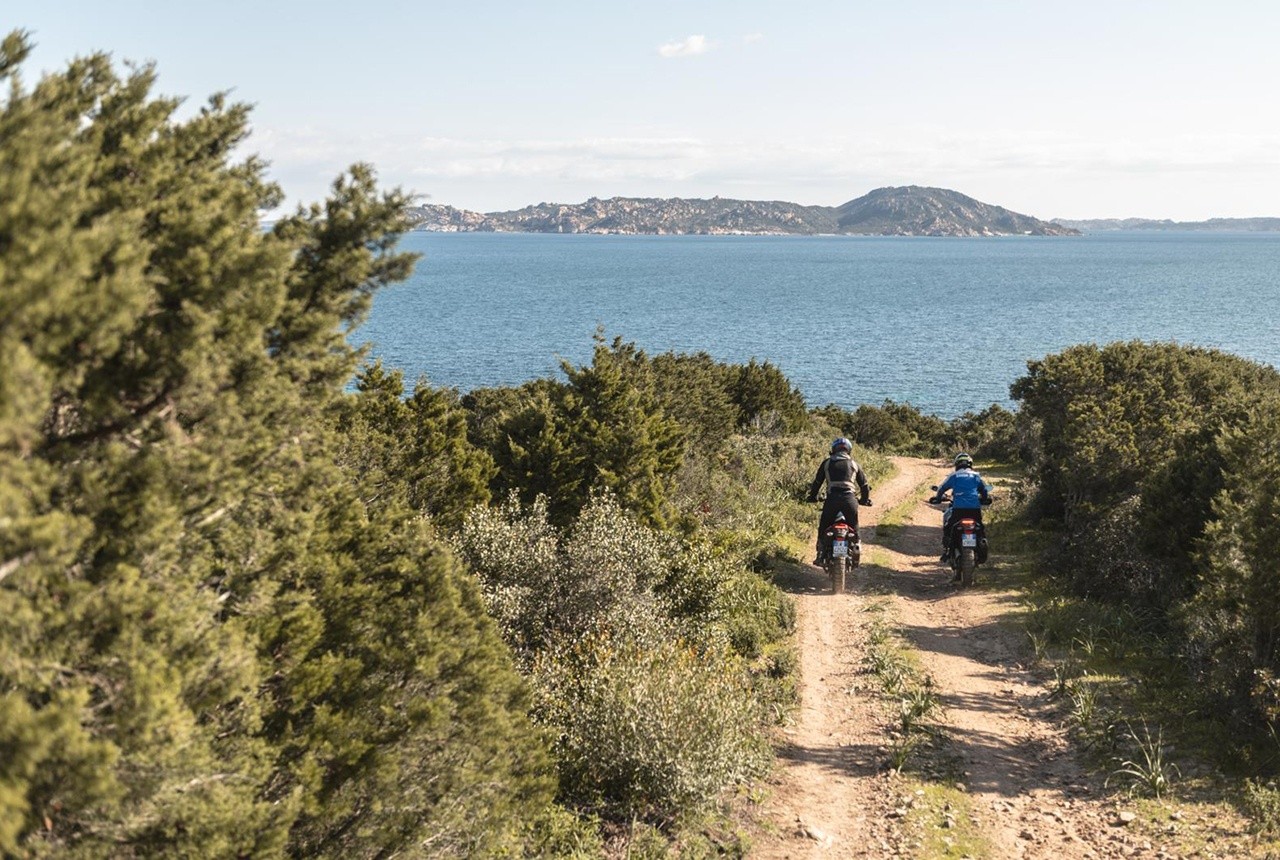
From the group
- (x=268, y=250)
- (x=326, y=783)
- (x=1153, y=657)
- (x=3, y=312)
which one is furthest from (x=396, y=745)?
(x=1153, y=657)

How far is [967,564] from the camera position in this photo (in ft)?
54.7

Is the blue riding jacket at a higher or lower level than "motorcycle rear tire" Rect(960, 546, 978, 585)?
higher

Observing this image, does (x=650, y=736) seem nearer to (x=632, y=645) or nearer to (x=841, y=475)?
(x=632, y=645)

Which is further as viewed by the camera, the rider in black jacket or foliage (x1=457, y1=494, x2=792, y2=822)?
the rider in black jacket

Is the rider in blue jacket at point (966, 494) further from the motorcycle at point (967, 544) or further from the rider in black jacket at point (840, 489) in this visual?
the rider in black jacket at point (840, 489)

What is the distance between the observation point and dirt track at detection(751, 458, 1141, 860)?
8.63 meters

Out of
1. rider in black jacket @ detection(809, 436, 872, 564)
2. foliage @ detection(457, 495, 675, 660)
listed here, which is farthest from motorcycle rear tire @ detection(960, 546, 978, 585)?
foliage @ detection(457, 495, 675, 660)

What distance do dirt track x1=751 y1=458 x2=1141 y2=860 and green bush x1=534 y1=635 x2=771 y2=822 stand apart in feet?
2.47

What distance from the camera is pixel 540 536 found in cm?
1329

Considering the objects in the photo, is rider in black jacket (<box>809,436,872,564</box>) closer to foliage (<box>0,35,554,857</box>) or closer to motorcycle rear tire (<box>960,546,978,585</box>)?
motorcycle rear tire (<box>960,546,978,585</box>)

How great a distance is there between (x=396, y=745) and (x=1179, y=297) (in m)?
146

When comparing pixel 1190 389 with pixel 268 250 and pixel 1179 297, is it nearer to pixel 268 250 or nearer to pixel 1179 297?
pixel 268 250

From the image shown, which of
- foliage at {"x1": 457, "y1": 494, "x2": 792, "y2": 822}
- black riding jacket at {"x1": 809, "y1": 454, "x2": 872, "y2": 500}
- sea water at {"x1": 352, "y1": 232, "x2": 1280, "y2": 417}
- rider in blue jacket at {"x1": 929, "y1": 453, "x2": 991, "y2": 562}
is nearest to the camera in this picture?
foliage at {"x1": 457, "y1": 494, "x2": 792, "y2": 822}

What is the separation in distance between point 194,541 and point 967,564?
14.0m
